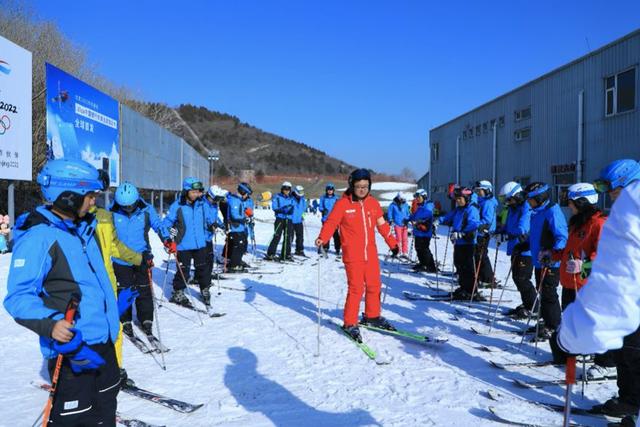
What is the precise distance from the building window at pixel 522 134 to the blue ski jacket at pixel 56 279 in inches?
898

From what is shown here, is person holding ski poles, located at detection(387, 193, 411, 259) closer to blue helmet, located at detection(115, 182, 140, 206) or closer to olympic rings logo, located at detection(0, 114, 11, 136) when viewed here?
blue helmet, located at detection(115, 182, 140, 206)

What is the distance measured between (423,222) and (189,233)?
5895 millimetres

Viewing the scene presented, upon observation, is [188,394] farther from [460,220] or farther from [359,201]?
[460,220]

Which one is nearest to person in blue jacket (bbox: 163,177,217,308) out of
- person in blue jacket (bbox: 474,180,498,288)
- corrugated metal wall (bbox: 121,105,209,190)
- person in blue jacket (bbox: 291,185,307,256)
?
person in blue jacket (bbox: 474,180,498,288)

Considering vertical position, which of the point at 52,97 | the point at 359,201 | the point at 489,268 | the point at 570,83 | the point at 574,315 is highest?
the point at 570,83

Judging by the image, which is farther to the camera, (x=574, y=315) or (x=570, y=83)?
(x=570, y=83)

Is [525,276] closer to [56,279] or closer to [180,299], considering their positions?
[180,299]

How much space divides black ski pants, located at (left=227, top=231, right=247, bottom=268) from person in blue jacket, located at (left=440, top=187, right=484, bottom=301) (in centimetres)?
500

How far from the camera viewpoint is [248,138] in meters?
124

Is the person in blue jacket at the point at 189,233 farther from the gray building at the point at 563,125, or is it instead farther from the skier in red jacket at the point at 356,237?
the gray building at the point at 563,125

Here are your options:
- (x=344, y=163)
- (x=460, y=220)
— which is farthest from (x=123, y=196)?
(x=344, y=163)

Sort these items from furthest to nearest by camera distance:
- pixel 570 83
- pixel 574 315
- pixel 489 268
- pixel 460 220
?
pixel 570 83, pixel 489 268, pixel 460 220, pixel 574 315

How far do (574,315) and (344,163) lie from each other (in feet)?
402

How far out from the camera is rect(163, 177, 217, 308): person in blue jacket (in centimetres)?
714
